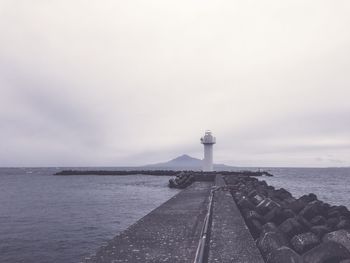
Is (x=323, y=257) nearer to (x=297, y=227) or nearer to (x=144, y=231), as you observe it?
(x=297, y=227)

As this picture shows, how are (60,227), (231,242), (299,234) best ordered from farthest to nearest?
(60,227), (299,234), (231,242)

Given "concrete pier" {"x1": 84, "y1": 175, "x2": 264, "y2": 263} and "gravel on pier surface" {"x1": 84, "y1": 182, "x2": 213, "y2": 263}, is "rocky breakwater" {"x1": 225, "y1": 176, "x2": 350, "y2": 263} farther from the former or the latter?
"gravel on pier surface" {"x1": 84, "y1": 182, "x2": 213, "y2": 263}

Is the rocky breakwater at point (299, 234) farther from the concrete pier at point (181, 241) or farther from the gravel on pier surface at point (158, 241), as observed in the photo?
the gravel on pier surface at point (158, 241)

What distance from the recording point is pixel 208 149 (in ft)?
120

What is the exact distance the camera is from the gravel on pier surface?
4.70 meters

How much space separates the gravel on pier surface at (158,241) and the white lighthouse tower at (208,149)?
28214 millimetres

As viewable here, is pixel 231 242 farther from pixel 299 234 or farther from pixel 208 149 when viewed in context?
pixel 208 149

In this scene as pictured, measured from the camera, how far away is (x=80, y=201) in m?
21.1

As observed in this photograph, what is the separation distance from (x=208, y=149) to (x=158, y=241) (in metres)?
31.4

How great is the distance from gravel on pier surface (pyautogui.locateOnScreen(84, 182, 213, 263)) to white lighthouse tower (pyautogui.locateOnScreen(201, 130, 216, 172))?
2821cm

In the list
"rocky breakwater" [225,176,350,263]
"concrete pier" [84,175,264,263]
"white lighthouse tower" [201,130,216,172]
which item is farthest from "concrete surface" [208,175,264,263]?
"white lighthouse tower" [201,130,216,172]

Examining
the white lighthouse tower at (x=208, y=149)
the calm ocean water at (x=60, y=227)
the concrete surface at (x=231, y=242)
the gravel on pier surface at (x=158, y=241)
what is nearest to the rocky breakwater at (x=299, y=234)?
the concrete surface at (x=231, y=242)

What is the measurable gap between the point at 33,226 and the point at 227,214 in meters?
8.81

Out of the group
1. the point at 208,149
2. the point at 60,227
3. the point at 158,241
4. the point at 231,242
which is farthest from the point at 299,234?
the point at 208,149
